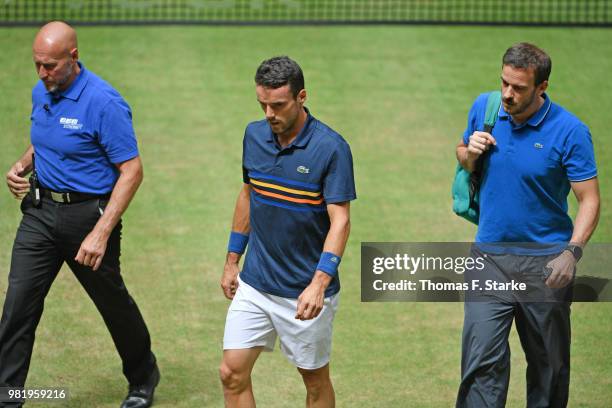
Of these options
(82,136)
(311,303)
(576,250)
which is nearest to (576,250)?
(576,250)

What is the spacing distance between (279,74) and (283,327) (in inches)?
56.0

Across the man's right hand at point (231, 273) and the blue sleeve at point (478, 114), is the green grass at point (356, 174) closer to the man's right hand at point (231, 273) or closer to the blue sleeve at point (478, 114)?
the man's right hand at point (231, 273)

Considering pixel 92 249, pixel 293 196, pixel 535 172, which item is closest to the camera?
pixel 293 196

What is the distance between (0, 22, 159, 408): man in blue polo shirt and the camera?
6.99m

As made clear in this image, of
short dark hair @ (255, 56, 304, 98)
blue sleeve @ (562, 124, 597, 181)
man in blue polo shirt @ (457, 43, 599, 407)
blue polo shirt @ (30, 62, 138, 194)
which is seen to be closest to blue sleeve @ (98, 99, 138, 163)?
blue polo shirt @ (30, 62, 138, 194)

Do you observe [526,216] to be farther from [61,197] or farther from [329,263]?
[61,197]

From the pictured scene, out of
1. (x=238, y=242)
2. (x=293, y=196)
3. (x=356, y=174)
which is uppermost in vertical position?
(x=293, y=196)

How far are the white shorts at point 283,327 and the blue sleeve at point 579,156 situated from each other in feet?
4.90

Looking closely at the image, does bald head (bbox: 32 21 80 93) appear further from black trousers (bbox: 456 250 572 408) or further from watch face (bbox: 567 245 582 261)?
watch face (bbox: 567 245 582 261)

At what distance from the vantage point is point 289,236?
6.38 meters

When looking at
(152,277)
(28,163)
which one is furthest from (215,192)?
(28,163)

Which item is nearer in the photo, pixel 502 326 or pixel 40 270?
pixel 502 326

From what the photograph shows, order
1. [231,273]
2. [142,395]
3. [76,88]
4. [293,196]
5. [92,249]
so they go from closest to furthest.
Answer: [293,196] < [231,273] < [92,249] < [76,88] < [142,395]

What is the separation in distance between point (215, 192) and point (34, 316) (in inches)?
181
